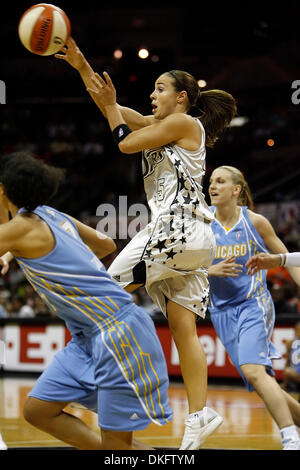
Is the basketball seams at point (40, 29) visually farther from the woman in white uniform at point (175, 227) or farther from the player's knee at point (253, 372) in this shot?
the player's knee at point (253, 372)

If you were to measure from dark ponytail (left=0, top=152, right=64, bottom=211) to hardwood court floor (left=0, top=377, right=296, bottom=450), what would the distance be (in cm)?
116

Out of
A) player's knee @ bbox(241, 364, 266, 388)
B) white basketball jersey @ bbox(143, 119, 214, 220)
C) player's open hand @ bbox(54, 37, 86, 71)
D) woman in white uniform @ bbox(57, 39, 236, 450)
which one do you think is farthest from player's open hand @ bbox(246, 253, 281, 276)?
player's open hand @ bbox(54, 37, 86, 71)

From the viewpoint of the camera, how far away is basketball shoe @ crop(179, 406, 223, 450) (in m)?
3.97

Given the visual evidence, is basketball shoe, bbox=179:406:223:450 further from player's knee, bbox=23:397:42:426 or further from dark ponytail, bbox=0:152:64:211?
dark ponytail, bbox=0:152:64:211

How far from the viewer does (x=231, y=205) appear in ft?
17.4

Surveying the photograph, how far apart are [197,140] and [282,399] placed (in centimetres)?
169

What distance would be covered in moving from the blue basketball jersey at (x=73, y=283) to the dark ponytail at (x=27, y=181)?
6 centimetres

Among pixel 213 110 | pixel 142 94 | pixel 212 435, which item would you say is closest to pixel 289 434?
pixel 212 435

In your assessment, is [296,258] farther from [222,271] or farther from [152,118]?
[152,118]

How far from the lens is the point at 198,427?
398 centimetres

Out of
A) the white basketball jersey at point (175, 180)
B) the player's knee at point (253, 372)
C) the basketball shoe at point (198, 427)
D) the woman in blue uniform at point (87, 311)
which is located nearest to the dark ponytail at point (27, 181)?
the woman in blue uniform at point (87, 311)

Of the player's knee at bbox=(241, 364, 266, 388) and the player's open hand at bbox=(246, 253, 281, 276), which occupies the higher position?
the player's open hand at bbox=(246, 253, 281, 276)

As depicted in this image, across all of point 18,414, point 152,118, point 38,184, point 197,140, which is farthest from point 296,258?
point 18,414
